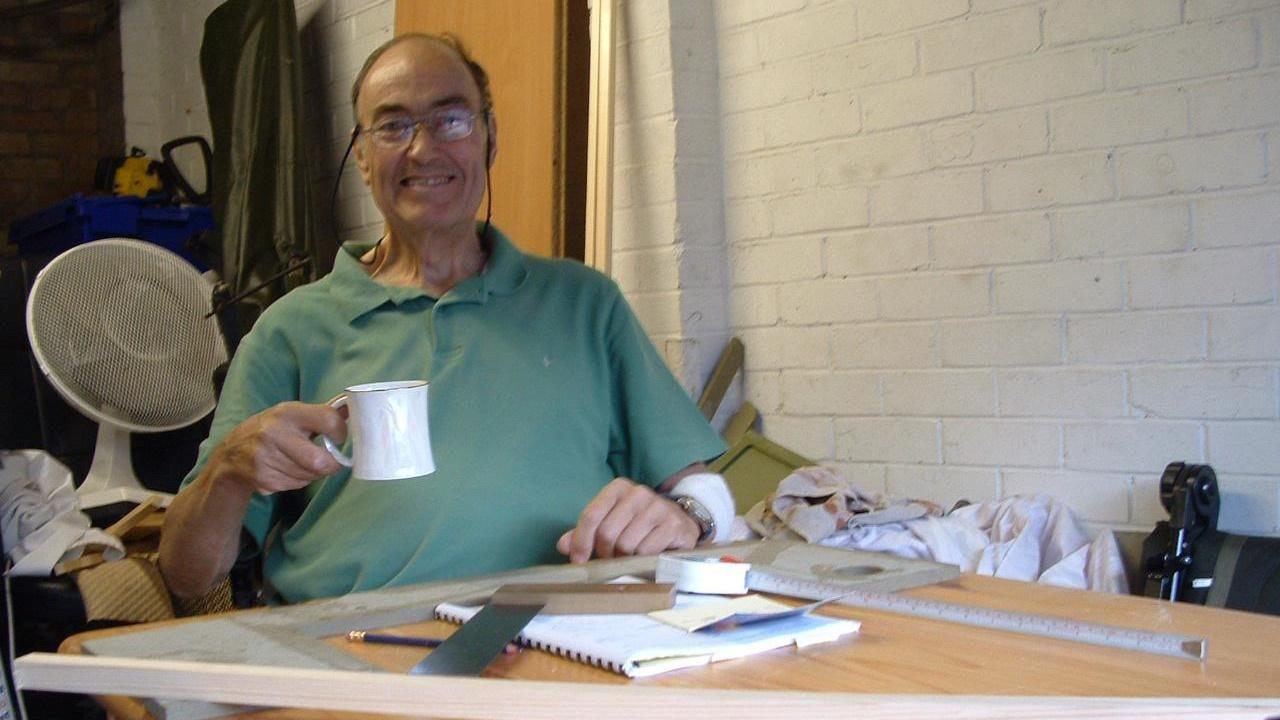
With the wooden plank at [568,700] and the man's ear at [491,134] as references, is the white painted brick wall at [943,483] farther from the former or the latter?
the wooden plank at [568,700]

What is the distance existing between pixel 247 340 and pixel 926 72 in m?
1.57

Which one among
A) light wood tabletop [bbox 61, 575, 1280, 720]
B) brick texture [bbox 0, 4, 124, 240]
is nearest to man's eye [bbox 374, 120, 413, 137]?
light wood tabletop [bbox 61, 575, 1280, 720]

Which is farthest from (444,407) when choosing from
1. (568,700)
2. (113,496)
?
(113,496)

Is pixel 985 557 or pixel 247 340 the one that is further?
pixel 985 557

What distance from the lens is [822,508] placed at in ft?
7.80

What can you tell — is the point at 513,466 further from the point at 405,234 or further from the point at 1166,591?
the point at 1166,591

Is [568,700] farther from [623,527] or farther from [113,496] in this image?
[113,496]

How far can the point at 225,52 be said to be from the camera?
428 centimetres

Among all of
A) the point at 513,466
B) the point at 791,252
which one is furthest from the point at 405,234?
the point at 791,252

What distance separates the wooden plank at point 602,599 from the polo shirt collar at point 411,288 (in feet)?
2.45

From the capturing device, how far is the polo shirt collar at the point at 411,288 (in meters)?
1.78

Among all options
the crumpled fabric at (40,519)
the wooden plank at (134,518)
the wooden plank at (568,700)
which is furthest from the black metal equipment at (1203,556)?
the wooden plank at (134,518)

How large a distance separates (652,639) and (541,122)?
2.28 m

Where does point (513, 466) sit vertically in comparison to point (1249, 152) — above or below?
below
